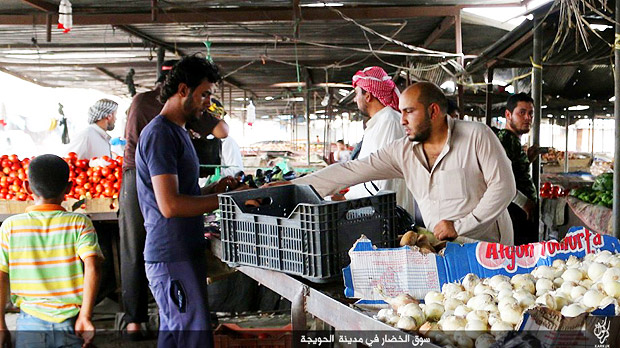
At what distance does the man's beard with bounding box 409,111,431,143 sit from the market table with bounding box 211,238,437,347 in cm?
122

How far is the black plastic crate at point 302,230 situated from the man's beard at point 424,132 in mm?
747

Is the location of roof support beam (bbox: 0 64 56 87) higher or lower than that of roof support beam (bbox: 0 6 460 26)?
higher

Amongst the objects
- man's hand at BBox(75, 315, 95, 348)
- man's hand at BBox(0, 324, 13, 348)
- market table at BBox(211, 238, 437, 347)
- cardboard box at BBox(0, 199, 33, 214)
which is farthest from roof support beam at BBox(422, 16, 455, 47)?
man's hand at BBox(0, 324, 13, 348)


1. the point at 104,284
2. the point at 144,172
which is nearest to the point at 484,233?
the point at 144,172

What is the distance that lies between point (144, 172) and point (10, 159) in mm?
4326

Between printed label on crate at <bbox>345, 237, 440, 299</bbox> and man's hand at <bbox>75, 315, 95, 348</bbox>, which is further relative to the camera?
man's hand at <bbox>75, 315, 95, 348</bbox>

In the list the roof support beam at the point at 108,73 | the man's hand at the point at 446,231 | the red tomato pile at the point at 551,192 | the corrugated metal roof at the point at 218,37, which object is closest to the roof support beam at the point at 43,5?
the corrugated metal roof at the point at 218,37

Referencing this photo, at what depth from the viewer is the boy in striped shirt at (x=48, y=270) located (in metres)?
2.82

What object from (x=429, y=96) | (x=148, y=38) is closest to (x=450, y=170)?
(x=429, y=96)

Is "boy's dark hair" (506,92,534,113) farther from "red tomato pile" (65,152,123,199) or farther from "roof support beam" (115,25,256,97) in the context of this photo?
"roof support beam" (115,25,256,97)

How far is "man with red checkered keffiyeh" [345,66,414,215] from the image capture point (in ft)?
12.6

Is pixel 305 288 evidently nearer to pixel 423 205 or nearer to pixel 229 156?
pixel 423 205

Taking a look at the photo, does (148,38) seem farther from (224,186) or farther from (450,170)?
(450,170)

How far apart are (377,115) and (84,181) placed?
3544 mm
